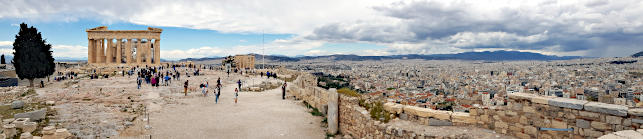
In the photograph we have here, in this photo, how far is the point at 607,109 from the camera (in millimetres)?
5750

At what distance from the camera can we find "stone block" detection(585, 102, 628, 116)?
5594mm

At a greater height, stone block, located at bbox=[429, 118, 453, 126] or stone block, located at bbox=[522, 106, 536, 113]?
stone block, located at bbox=[522, 106, 536, 113]

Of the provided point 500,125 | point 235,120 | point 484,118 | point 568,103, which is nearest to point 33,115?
point 235,120

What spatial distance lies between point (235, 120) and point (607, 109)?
12014 mm

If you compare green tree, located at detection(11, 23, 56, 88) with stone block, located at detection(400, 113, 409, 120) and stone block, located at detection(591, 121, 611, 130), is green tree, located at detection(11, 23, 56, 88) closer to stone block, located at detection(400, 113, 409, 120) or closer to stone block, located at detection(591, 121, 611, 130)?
stone block, located at detection(400, 113, 409, 120)

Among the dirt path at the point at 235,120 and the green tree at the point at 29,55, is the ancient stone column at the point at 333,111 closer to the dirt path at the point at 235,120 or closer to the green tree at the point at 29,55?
the dirt path at the point at 235,120

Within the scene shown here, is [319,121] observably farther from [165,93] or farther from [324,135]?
[165,93]

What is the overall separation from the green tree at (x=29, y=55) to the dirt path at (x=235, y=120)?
65.8 feet

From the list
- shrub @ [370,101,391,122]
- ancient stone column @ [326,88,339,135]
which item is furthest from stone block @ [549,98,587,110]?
ancient stone column @ [326,88,339,135]

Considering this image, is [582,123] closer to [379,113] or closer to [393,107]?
[393,107]

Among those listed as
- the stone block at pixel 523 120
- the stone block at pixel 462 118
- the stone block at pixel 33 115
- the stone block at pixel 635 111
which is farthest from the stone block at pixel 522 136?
the stone block at pixel 33 115

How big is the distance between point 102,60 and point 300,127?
5134 cm

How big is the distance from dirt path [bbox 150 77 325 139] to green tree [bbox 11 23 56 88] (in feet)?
65.8

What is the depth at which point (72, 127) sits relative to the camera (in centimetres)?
1146
